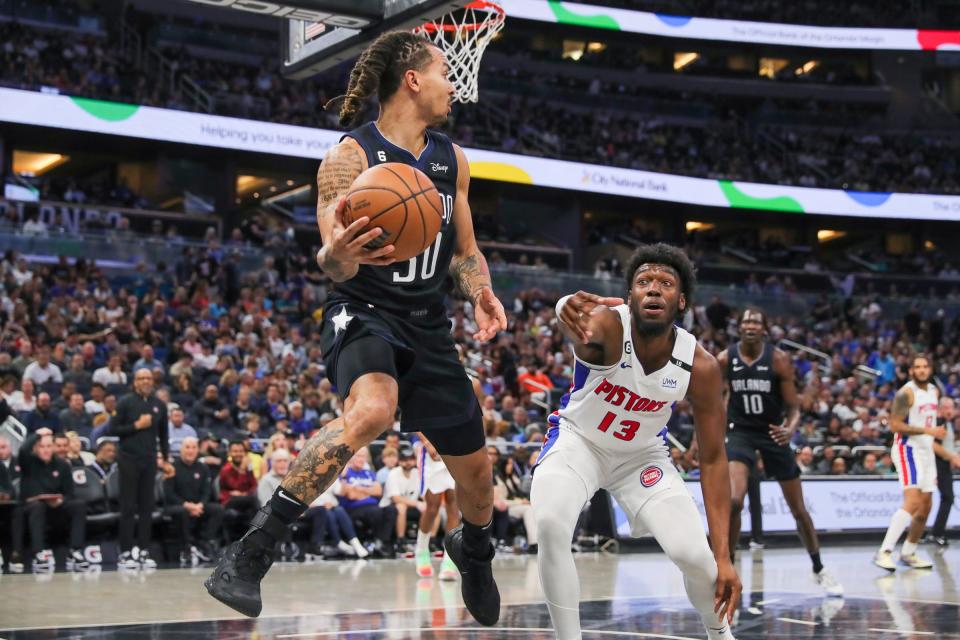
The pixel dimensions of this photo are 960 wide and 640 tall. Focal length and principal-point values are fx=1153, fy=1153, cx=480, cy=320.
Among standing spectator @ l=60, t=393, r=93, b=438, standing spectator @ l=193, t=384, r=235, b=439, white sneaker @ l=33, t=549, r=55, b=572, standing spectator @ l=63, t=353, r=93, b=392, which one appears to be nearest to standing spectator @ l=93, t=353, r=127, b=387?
standing spectator @ l=63, t=353, r=93, b=392

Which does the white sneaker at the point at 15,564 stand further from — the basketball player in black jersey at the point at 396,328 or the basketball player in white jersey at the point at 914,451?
the basketball player in white jersey at the point at 914,451

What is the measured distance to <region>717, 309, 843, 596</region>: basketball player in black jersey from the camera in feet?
31.6

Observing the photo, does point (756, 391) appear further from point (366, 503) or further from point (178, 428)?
point (178, 428)

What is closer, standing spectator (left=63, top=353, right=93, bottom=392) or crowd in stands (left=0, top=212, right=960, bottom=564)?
crowd in stands (left=0, top=212, right=960, bottom=564)

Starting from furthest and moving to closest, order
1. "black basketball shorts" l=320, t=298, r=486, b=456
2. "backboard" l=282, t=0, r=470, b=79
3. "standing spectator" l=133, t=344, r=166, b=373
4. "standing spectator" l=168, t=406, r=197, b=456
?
1. "standing spectator" l=133, t=344, r=166, b=373
2. "standing spectator" l=168, t=406, r=197, b=456
3. "backboard" l=282, t=0, r=470, b=79
4. "black basketball shorts" l=320, t=298, r=486, b=456

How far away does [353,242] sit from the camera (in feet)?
13.6

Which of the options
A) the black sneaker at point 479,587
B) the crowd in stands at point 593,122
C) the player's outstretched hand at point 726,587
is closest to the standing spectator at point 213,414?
the black sneaker at point 479,587

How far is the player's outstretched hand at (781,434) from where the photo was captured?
31.4ft

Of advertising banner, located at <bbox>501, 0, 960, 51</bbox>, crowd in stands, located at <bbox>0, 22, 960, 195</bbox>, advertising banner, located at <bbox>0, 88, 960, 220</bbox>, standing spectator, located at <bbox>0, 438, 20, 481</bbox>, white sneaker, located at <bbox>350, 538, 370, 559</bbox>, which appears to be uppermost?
advertising banner, located at <bbox>501, 0, 960, 51</bbox>

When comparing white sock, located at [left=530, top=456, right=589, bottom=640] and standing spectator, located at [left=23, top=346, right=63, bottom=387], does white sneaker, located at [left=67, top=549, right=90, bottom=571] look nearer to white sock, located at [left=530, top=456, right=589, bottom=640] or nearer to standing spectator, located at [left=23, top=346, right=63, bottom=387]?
standing spectator, located at [left=23, top=346, right=63, bottom=387]

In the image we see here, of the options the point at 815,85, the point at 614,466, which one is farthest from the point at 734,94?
the point at 614,466

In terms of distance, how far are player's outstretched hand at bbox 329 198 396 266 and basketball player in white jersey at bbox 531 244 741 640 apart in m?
1.05

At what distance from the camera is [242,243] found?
2445cm

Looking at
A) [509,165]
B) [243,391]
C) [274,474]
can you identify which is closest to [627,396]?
[274,474]
